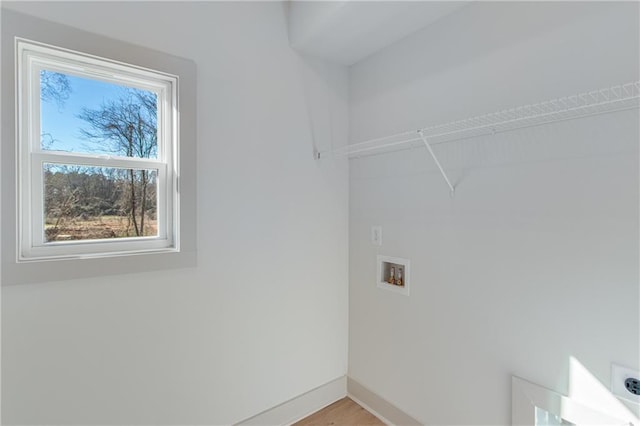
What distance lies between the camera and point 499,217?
4.93 ft

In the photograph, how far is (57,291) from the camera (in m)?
1.32

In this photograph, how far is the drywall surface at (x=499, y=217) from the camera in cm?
119

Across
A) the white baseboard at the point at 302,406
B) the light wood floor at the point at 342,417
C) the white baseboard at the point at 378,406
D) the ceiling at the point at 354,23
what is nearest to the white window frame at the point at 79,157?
the ceiling at the point at 354,23

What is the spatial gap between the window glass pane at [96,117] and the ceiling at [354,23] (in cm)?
99

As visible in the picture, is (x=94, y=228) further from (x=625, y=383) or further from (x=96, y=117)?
(x=625, y=383)

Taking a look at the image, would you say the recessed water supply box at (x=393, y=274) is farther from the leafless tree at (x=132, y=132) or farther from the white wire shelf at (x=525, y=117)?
the leafless tree at (x=132, y=132)

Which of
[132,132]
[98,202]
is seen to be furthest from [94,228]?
[132,132]

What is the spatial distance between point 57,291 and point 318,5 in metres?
1.94

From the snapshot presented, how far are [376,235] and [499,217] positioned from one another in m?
0.80

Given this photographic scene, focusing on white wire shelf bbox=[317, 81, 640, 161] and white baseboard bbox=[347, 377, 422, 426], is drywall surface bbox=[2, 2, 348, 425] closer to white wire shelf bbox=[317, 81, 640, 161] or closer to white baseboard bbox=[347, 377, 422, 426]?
white baseboard bbox=[347, 377, 422, 426]

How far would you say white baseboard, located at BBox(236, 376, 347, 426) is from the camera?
1909 mm

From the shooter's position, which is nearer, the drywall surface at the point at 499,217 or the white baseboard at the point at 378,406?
the drywall surface at the point at 499,217

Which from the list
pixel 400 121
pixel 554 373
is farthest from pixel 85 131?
pixel 554 373

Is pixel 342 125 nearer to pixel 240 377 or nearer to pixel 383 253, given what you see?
pixel 383 253
